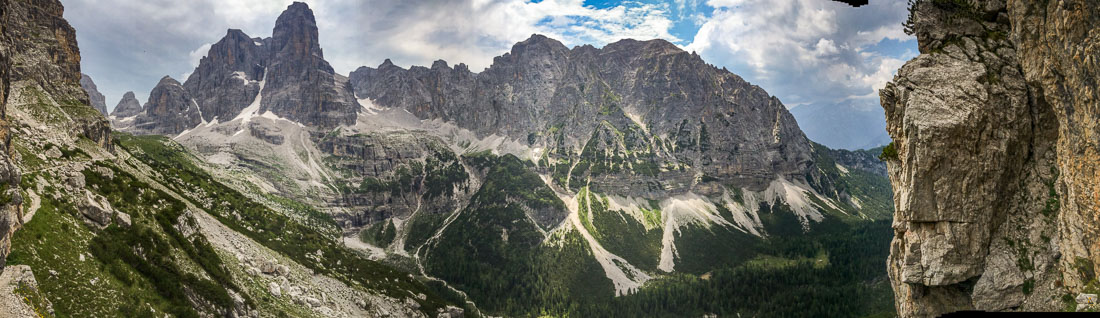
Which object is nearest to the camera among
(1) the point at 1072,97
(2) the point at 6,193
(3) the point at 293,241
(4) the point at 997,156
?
(1) the point at 1072,97

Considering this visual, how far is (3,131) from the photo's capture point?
32.7m

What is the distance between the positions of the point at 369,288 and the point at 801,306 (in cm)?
12765

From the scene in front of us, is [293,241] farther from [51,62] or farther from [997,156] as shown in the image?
[997,156]

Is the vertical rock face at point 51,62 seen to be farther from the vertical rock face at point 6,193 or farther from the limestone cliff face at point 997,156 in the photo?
the limestone cliff face at point 997,156

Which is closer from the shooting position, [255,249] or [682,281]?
[255,249]

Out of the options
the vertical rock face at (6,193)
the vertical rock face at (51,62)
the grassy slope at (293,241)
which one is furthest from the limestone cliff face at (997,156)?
the vertical rock face at (51,62)

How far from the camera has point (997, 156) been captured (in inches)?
795

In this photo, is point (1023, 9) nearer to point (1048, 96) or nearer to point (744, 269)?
point (1048, 96)

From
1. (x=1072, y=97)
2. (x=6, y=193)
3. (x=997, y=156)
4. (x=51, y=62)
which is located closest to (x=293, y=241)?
(x=51, y=62)

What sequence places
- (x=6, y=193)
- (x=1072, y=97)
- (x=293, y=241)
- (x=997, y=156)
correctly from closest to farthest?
(x=1072, y=97) < (x=997, y=156) < (x=6, y=193) < (x=293, y=241)

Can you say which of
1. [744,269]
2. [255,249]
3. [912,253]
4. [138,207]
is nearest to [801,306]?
[744,269]

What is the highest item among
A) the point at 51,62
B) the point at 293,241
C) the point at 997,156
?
the point at 51,62

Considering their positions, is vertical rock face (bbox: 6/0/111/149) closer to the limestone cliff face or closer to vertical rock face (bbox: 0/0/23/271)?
vertical rock face (bbox: 0/0/23/271)

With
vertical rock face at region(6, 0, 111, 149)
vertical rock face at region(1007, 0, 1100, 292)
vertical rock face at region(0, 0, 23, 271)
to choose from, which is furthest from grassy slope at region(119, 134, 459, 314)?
vertical rock face at region(1007, 0, 1100, 292)
